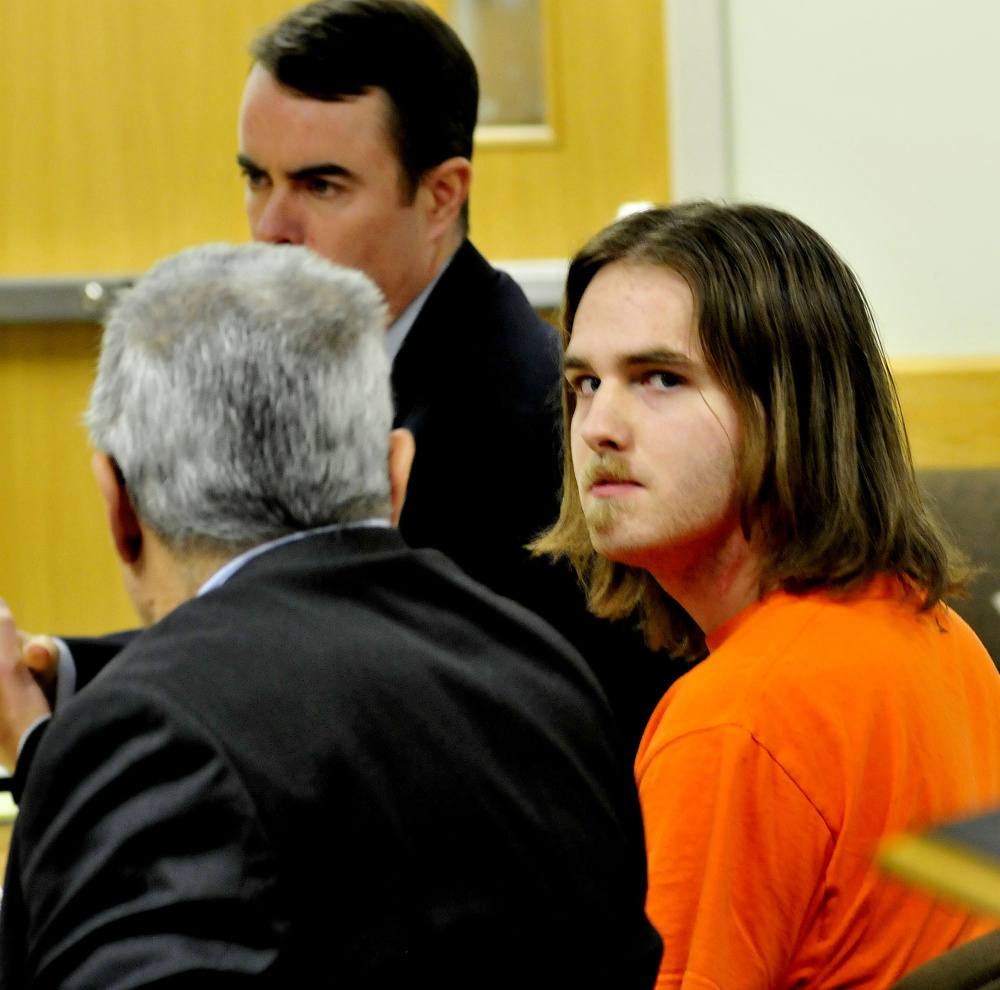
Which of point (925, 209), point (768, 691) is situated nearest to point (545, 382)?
point (768, 691)

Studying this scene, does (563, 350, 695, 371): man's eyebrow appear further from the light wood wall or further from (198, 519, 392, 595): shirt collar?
the light wood wall

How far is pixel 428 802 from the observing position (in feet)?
2.46

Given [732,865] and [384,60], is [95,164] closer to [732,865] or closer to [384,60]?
[384,60]

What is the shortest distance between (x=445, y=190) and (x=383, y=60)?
178 mm

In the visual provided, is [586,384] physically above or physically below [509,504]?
above

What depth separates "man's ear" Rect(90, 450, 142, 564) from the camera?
810mm

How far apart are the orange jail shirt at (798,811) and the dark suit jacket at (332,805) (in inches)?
2.7

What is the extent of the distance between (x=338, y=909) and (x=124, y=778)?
13 cm

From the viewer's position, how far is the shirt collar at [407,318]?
163cm

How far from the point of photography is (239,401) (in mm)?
768

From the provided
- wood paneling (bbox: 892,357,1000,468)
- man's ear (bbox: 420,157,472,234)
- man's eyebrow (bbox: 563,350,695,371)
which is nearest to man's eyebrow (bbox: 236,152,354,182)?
man's ear (bbox: 420,157,472,234)

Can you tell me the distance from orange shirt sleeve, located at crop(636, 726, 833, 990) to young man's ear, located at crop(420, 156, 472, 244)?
969mm

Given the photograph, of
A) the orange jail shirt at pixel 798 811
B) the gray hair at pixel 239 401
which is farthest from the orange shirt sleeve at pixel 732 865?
the gray hair at pixel 239 401

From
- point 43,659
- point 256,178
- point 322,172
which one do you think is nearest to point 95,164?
point 256,178
